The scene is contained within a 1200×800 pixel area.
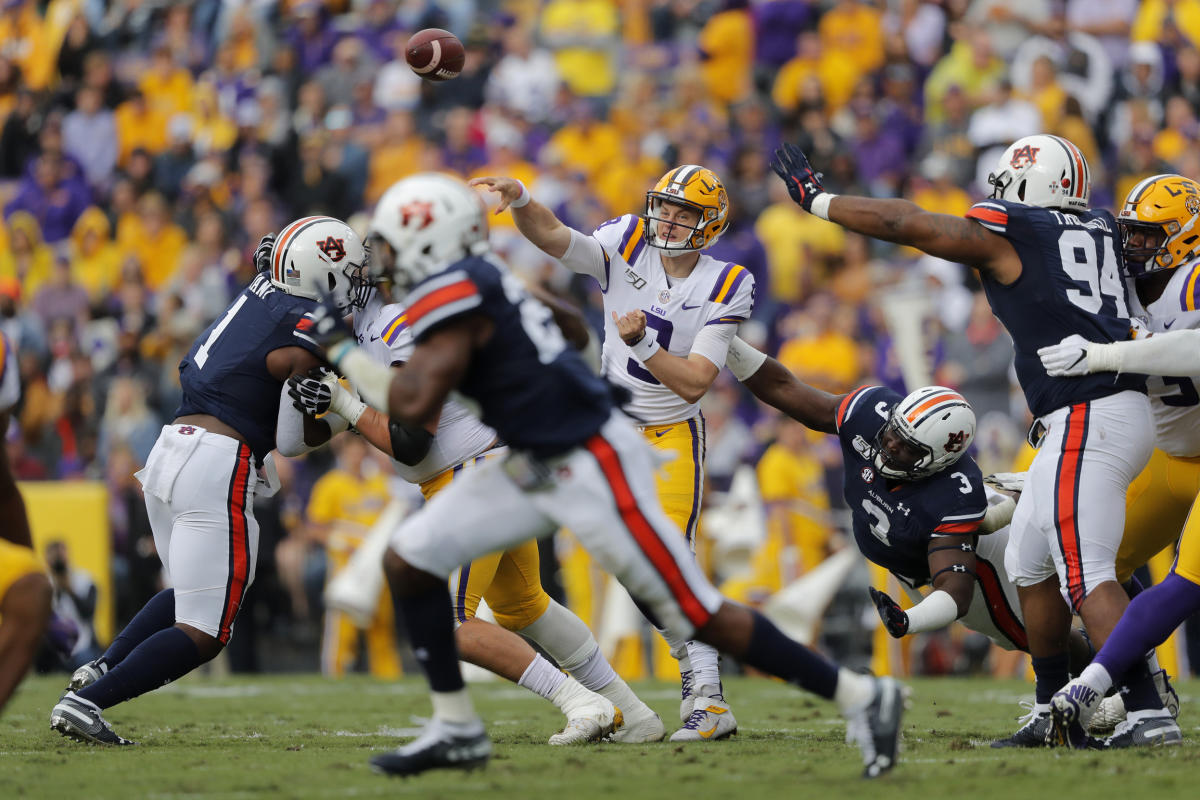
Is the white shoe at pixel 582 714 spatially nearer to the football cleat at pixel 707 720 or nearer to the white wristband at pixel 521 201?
the football cleat at pixel 707 720

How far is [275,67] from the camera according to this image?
16.7 metres

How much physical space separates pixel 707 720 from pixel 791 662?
5.30 feet

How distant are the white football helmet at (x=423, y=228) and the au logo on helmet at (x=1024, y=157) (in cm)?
238

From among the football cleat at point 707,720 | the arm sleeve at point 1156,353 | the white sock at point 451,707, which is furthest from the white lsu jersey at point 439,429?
the arm sleeve at point 1156,353

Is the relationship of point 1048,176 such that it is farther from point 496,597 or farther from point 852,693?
point 496,597

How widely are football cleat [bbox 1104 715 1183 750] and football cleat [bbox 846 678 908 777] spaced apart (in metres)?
1.33

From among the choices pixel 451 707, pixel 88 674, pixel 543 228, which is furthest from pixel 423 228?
pixel 88 674

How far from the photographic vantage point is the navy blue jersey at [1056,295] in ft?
19.2

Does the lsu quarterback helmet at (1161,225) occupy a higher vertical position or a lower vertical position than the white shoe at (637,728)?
higher

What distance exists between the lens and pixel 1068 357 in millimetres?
5770

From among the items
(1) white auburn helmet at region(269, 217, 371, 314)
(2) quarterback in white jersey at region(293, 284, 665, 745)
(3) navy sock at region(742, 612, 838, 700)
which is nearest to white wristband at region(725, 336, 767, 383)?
(2) quarterback in white jersey at region(293, 284, 665, 745)

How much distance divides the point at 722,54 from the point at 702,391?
9520 mm

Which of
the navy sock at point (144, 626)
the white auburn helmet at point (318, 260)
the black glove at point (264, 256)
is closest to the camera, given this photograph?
the white auburn helmet at point (318, 260)

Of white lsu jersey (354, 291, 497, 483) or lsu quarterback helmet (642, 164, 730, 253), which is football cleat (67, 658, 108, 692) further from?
lsu quarterback helmet (642, 164, 730, 253)
